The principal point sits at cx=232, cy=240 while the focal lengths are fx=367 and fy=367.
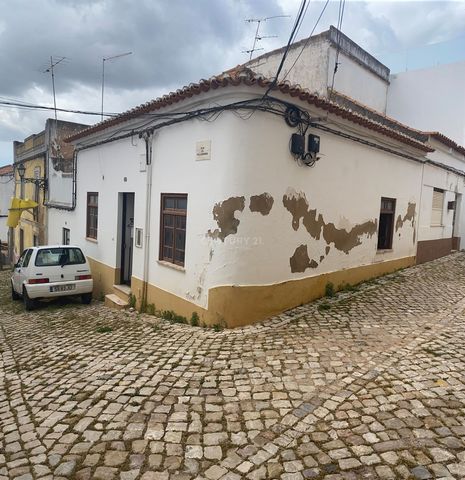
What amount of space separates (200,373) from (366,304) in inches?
160

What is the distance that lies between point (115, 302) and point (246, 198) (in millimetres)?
4842

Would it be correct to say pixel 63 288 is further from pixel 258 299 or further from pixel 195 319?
pixel 258 299

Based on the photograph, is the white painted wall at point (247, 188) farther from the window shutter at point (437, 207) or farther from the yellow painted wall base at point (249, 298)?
the window shutter at point (437, 207)

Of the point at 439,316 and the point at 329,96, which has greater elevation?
the point at 329,96

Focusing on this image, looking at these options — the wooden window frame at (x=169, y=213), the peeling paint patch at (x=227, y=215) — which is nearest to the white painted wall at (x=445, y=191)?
the peeling paint patch at (x=227, y=215)

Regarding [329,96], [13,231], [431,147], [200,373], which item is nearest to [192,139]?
[200,373]

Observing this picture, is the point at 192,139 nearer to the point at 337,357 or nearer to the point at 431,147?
the point at 337,357

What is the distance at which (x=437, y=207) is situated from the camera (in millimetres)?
12336

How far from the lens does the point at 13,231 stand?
21.2 metres

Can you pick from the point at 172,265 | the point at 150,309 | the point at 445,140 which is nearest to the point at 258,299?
the point at 172,265

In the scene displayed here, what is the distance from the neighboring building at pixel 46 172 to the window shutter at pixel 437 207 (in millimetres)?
12141

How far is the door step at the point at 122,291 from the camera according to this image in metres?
9.06

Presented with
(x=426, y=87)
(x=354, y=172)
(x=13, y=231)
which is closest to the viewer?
(x=354, y=172)

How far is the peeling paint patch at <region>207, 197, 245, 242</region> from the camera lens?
6004 millimetres
